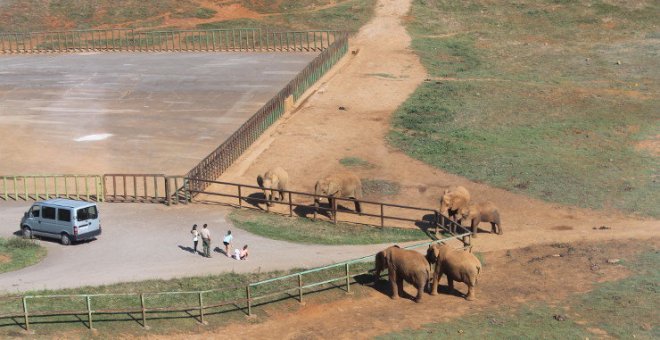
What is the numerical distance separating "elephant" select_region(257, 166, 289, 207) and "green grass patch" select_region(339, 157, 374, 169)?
5331 mm

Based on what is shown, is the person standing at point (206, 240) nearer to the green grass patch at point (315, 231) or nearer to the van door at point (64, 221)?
the green grass patch at point (315, 231)

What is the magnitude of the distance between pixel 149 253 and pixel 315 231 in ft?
20.9

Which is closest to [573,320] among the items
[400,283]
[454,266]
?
[454,266]

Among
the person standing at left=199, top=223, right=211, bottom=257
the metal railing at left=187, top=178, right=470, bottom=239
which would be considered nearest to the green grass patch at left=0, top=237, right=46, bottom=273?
the person standing at left=199, top=223, right=211, bottom=257

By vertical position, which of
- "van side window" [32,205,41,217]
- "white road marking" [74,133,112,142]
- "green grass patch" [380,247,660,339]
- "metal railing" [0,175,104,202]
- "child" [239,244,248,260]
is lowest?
"green grass patch" [380,247,660,339]

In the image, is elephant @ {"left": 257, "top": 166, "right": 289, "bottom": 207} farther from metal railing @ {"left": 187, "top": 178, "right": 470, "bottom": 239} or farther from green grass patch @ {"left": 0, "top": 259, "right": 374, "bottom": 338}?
green grass patch @ {"left": 0, "top": 259, "right": 374, "bottom": 338}

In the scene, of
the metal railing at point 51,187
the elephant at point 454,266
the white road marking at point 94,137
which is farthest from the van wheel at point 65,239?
the white road marking at point 94,137

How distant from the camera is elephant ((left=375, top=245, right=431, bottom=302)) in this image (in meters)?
30.9

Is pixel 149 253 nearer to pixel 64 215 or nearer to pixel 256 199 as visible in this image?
pixel 64 215

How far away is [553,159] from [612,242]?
38.1ft

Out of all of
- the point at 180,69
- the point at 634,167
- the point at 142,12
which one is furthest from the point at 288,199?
the point at 142,12

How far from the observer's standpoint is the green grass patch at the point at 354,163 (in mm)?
47344

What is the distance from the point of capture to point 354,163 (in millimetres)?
47625

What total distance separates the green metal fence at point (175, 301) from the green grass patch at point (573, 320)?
3.76m
